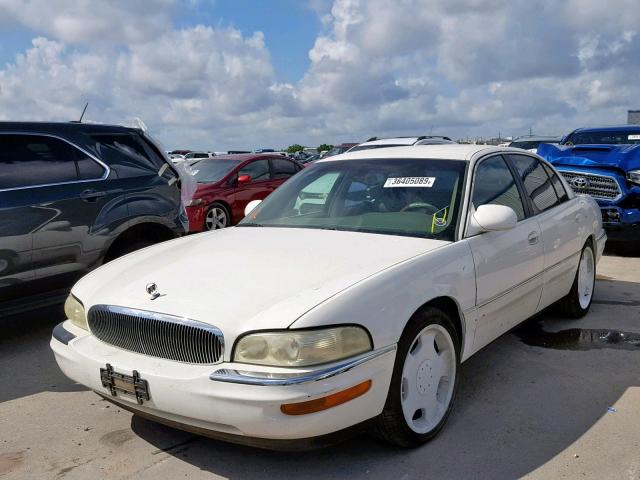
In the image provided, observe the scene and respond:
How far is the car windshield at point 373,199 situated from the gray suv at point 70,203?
1.59m

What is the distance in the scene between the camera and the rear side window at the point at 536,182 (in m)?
4.52

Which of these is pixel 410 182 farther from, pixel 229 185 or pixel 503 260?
pixel 229 185

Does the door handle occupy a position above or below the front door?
above

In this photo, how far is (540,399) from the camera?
144 inches

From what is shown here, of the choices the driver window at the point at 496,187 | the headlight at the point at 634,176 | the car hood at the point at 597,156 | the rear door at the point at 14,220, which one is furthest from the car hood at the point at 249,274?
the car hood at the point at 597,156

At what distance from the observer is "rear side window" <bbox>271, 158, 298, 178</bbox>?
1273 cm

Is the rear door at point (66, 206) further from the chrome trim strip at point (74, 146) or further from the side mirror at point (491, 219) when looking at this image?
the side mirror at point (491, 219)

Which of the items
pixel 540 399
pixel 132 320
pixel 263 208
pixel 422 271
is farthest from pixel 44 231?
pixel 540 399

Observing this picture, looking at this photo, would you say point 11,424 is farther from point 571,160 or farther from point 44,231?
point 571,160

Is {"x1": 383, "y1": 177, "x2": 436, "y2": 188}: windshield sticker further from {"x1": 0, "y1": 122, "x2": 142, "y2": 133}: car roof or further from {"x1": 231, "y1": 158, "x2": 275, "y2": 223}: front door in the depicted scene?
{"x1": 231, "y1": 158, "x2": 275, "y2": 223}: front door

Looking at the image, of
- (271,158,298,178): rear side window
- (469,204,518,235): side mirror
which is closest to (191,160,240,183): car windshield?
(271,158,298,178): rear side window

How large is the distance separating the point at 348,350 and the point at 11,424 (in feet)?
7.03

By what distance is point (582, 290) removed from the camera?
5.32 m

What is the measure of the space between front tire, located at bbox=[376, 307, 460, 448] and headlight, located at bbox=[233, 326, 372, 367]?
0.38 m
